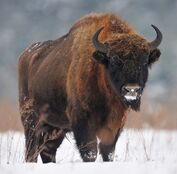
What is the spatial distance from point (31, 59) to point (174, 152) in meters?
3.29

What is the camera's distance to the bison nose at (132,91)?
988cm

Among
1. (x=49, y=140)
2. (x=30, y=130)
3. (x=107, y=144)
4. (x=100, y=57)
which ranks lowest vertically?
(x=107, y=144)

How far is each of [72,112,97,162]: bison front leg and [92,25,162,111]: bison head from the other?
603mm

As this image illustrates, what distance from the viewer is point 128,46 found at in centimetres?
1048

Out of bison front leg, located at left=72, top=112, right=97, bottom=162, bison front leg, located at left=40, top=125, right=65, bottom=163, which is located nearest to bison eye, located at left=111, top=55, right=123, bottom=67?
bison front leg, located at left=72, top=112, right=97, bottom=162

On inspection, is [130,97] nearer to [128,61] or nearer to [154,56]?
[128,61]

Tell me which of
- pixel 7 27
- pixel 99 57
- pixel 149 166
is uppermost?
pixel 7 27

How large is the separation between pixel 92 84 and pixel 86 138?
717mm

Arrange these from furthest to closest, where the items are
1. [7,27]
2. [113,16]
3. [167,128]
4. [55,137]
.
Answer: [7,27], [167,128], [55,137], [113,16]

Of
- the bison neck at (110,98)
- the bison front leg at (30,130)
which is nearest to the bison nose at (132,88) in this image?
the bison neck at (110,98)

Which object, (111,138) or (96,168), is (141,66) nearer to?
(111,138)

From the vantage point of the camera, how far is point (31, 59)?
13.3m

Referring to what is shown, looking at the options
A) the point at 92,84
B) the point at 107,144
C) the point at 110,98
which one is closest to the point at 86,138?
the point at 107,144

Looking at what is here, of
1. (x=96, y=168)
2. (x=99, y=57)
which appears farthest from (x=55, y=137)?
(x=96, y=168)
